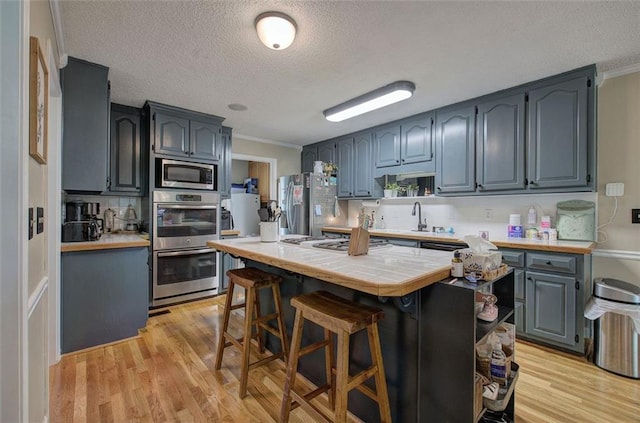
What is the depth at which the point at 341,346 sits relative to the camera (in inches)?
48.7

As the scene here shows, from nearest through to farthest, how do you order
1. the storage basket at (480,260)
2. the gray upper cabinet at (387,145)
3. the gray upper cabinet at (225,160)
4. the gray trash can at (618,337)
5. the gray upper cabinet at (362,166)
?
the storage basket at (480,260) < the gray trash can at (618,337) < the gray upper cabinet at (387,145) < the gray upper cabinet at (225,160) < the gray upper cabinet at (362,166)

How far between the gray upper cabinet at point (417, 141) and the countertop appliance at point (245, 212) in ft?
8.60

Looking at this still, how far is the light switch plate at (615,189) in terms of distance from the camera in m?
2.45

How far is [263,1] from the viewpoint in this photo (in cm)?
165

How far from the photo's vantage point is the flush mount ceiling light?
1754 millimetres

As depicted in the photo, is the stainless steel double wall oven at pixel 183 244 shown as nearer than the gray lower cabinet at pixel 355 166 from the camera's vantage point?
Yes

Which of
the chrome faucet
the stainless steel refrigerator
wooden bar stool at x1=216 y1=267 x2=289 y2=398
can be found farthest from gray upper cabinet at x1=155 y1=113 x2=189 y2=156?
the chrome faucet

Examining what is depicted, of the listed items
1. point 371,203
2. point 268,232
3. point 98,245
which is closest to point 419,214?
point 371,203

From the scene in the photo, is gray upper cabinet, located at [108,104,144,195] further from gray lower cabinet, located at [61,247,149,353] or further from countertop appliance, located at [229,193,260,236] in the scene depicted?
countertop appliance, located at [229,193,260,236]

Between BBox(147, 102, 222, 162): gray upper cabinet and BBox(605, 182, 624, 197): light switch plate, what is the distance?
412 centimetres

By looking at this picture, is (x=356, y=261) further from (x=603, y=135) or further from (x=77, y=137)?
(x=603, y=135)

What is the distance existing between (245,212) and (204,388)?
3.25 metres

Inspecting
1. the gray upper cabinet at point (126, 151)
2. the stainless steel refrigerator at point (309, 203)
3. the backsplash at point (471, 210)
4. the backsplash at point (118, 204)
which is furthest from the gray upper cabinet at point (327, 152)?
the backsplash at point (118, 204)

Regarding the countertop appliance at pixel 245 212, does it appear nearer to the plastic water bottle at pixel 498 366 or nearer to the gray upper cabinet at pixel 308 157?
the gray upper cabinet at pixel 308 157
